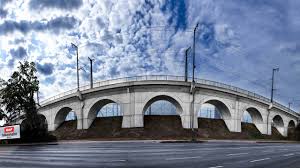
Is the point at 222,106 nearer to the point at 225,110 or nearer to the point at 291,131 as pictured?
the point at 225,110

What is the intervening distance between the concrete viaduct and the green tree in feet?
28.8

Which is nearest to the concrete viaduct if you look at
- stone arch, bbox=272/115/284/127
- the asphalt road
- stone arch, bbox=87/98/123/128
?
stone arch, bbox=87/98/123/128

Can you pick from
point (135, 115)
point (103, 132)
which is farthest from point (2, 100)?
point (135, 115)

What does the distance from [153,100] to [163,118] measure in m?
4.23

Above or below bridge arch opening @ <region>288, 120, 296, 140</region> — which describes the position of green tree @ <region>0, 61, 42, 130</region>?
above

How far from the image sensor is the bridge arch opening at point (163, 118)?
4000cm

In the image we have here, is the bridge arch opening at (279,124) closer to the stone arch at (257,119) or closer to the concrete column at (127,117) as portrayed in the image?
the stone arch at (257,119)

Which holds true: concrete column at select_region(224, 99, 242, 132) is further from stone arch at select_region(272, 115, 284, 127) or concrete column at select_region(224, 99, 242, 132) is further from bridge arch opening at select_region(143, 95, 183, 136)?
stone arch at select_region(272, 115, 284, 127)

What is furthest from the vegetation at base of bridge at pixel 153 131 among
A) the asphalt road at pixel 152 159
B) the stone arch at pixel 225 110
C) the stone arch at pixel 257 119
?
the asphalt road at pixel 152 159

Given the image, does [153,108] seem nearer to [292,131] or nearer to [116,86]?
[116,86]

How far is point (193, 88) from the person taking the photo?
1570 inches

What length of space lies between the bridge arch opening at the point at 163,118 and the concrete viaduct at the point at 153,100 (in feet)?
0.93

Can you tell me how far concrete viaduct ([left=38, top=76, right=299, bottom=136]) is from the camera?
4038 cm

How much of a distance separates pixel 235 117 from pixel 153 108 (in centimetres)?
1487
